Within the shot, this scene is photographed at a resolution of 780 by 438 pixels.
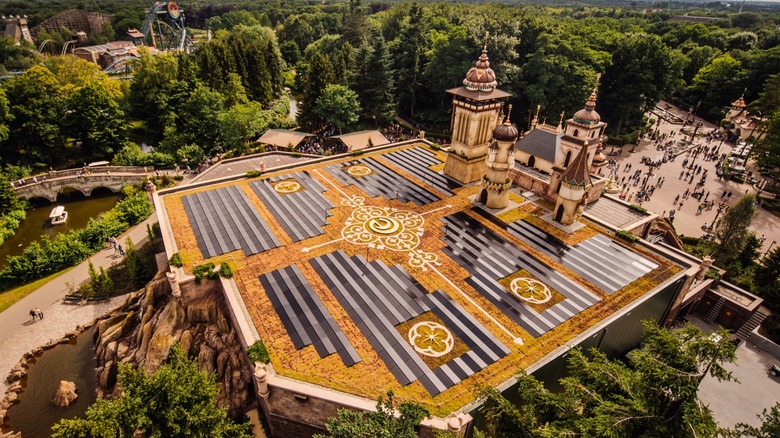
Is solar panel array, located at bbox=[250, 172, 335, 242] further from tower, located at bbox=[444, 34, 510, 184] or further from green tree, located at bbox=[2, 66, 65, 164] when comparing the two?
green tree, located at bbox=[2, 66, 65, 164]

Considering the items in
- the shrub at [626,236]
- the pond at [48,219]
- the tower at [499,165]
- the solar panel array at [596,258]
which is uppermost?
the tower at [499,165]

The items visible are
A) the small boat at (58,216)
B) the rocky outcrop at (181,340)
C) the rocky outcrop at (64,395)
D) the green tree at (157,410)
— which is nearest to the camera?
the green tree at (157,410)

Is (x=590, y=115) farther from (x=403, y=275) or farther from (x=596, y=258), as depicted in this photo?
(x=403, y=275)

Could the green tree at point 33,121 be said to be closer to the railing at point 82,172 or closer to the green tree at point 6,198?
the railing at point 82,172

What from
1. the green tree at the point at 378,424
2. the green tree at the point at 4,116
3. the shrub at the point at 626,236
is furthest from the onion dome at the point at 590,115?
the green tree at the point at 4,116

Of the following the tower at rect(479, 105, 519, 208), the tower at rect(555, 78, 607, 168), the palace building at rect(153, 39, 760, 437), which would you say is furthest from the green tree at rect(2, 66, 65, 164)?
the tower at rect(555, 78, 607, 168)

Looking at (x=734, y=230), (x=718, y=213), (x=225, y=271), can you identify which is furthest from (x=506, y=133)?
(x=718, y=213)

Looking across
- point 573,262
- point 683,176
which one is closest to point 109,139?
point 573,262
